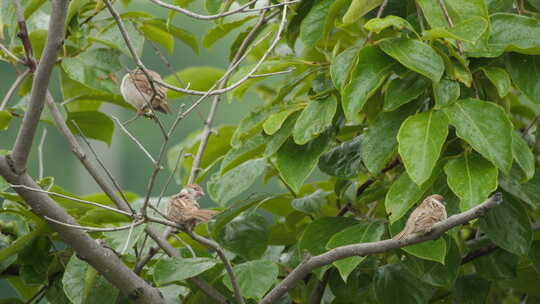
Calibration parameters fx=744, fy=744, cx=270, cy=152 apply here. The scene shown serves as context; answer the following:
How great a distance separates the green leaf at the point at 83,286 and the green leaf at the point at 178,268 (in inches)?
3.2

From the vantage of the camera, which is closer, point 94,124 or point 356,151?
point 356,151

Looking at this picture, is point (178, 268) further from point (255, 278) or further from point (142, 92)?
point (142, 92)

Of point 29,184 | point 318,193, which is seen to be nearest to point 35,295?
point 29,184

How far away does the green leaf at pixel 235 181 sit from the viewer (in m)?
1.04

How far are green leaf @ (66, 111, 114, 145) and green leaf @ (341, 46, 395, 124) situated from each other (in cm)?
52

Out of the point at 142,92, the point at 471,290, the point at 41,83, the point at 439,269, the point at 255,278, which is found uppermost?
the point at 41,83

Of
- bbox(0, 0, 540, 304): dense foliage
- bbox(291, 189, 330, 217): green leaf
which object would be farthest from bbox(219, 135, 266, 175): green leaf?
bbox(291, 189, 330, 217): green leaf

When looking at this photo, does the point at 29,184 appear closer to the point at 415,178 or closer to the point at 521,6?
the point at 415,178

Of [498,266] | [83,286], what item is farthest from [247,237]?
[498,266]

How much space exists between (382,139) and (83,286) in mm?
419

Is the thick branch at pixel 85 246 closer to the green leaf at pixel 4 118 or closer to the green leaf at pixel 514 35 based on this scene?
the green leaf at pixel 4 118

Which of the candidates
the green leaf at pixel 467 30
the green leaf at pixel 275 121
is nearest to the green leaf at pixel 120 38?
the green leaf at pixel 275 121

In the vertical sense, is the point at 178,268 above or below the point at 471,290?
above

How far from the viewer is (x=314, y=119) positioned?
0.90m
